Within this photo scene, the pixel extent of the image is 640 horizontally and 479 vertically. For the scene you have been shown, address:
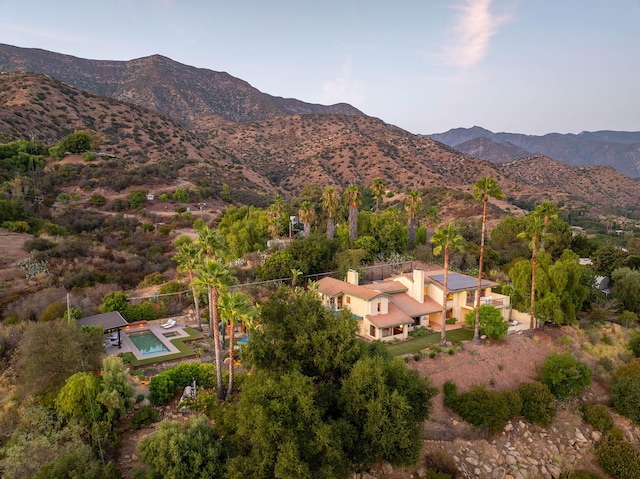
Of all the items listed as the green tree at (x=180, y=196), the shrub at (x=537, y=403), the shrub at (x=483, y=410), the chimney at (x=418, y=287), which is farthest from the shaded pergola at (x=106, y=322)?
the green tree at (x=180, y=196)

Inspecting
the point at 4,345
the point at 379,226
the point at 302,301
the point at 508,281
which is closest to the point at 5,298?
the point at 4,345

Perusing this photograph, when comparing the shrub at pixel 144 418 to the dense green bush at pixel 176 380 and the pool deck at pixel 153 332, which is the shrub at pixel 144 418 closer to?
the dense green bush at pixel 176 380

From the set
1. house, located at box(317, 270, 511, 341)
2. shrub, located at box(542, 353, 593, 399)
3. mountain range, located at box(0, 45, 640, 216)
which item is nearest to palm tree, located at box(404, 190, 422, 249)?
house, located at box(317, 270, 511, 341)

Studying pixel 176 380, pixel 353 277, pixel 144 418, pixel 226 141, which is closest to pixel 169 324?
pixel 176 380

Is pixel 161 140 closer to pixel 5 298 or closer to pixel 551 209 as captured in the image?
pixel 5 298

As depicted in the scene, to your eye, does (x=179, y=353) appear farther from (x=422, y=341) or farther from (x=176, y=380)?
(x=422, y=341)

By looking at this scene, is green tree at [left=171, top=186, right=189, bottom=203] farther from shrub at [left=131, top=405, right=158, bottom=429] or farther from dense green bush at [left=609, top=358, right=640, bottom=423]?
dense green bush at [left=609, top=358, right=640, bottom=423]

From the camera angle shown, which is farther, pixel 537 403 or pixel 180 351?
pixel 180 351
